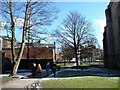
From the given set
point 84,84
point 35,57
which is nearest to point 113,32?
point 35,57

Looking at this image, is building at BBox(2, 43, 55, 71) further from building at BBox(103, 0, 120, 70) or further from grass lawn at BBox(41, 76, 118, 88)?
grass lawn at BBox(41, 76, 118, 88)

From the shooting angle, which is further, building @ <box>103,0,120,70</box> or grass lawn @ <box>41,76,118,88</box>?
building @ <box>103,0,120,70</box>

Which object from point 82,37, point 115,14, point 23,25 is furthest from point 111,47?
point 23,25

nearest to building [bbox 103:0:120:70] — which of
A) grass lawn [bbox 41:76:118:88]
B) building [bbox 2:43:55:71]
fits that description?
building [bbox 2:43:55:71]

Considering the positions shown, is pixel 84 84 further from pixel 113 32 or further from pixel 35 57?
pixel 35 57

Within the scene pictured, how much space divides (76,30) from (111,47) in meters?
16.8

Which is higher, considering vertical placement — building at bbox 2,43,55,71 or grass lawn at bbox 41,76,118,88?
building at bbox 2,43,55,71

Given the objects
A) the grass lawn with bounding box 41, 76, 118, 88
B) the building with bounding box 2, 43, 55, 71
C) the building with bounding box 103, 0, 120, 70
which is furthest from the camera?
the building with bounding box 2, 43, 55, 71

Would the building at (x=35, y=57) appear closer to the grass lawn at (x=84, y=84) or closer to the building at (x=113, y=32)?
the building at (x=113, y=32)

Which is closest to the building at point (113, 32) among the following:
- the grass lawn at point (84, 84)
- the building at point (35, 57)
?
the building at point (35, 57)

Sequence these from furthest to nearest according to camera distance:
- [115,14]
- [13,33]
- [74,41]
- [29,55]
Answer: [74,41] < [29,55] < [115,14] < [13,33]

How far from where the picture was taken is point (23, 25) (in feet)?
112

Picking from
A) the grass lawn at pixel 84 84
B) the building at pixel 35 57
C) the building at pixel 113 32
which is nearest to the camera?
the grass lawn at pixel 84 84

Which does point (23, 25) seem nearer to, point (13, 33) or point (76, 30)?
point (13, 33)
